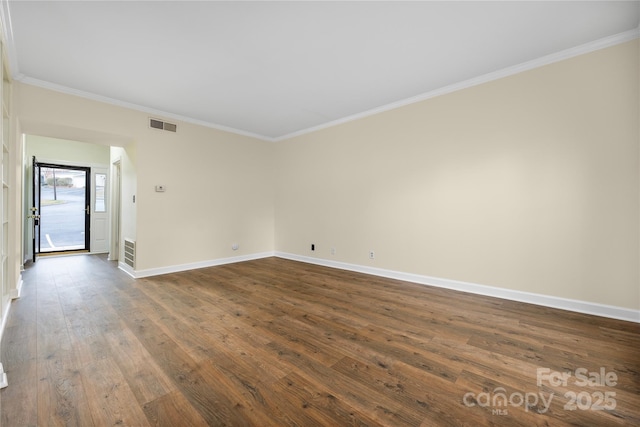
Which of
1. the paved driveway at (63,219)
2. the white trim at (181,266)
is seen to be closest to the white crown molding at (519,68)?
the white trim at (181,266)

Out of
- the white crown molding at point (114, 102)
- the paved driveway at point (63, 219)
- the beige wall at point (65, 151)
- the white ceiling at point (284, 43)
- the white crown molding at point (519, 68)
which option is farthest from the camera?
the paved driveway at point (63, 219)

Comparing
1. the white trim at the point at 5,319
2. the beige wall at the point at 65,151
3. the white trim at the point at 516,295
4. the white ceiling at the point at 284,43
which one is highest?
the white ceiling at the point at 284,43

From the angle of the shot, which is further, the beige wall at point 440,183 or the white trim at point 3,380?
the beige wall at point 440,183

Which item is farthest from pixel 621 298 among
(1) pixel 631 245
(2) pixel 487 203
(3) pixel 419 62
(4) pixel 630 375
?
(3) pixel 419 62

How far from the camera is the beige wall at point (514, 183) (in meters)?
2.64

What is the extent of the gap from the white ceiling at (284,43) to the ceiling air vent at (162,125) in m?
0.49

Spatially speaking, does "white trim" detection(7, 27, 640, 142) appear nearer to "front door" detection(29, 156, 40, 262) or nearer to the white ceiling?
the white ceiling

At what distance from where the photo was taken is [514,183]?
317 cm

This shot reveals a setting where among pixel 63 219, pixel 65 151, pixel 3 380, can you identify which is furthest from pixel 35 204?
pixel 3 380

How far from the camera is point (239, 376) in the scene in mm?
1793

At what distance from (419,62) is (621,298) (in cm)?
313

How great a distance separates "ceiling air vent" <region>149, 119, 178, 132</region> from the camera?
14.4 ft

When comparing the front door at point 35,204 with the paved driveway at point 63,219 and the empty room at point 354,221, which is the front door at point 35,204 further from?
the paved driveway at point 63,219

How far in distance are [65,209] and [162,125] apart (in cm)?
529
